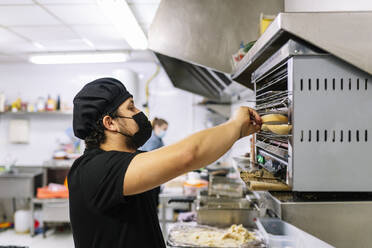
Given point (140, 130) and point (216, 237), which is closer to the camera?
point (140, 130)

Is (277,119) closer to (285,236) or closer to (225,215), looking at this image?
(285,236)

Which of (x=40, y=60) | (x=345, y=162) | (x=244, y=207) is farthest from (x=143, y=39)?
(x=345, y=162)

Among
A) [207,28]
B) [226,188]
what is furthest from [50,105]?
[207,28]

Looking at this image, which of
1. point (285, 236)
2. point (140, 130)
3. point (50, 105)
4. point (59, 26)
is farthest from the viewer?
→ point (50, 105)

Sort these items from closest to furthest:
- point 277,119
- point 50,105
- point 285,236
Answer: point 277,119
point 285,236
point 50,105

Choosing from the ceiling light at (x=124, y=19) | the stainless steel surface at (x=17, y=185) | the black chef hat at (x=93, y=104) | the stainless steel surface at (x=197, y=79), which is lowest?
the stainless steel surface at (x=17, y=185)

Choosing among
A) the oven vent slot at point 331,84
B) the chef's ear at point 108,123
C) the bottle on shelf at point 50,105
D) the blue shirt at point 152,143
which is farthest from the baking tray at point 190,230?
the bottle on shelf at point 50,105

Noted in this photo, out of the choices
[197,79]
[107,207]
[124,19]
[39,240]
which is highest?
[124,19]

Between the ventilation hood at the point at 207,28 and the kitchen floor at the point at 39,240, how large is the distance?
382 centimetres

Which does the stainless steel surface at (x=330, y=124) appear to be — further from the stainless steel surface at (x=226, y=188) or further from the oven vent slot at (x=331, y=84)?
the stainless steel surface at (x=226, y=188)

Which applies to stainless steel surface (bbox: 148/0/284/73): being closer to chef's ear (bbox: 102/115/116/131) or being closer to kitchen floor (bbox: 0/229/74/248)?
chef's ear (bbox: 102/115/116/131)

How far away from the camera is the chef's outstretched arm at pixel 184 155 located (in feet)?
3.03

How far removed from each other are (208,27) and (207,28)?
1cm

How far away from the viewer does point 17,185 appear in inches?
202
